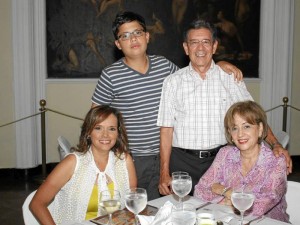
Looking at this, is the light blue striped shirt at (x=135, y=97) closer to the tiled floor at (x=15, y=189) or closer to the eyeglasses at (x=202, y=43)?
the eyeglasses at (x=202, y=43)

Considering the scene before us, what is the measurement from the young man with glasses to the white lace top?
580 millimetres

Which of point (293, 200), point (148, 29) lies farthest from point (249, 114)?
point (148, 29)

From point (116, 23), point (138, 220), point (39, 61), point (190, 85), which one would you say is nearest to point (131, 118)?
point (190, 85)

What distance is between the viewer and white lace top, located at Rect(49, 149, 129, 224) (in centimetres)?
288

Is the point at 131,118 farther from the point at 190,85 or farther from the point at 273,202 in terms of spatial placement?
the point at 273,202

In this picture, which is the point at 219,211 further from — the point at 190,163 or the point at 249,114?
the point at 190,163

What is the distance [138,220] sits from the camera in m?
2.38

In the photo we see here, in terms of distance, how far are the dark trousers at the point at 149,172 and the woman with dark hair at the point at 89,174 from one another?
49 cm

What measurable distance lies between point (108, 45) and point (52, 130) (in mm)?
1705

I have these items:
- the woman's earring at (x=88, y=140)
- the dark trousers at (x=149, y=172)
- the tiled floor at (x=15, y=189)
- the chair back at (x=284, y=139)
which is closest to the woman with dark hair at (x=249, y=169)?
the dark trousers at (x=149, y=172)

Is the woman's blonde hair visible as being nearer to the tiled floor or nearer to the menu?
the menu

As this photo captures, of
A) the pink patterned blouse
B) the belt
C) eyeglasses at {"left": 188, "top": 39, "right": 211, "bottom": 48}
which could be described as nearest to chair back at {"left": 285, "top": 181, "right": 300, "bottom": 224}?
the pink patterned blouse

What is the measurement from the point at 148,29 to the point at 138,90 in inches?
159

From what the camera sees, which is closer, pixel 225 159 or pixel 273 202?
pixel 273 202
